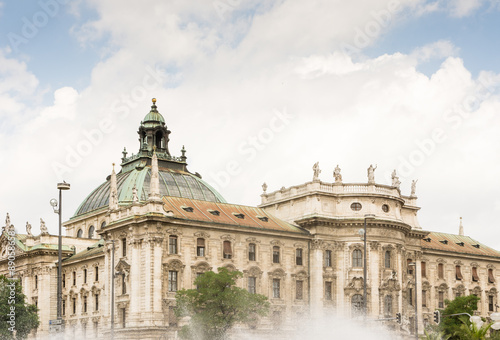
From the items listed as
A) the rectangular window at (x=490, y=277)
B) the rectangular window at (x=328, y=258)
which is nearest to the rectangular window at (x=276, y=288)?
the rectangular window at (x=328, y=258)

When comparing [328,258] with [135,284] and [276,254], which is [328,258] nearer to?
[276,254]

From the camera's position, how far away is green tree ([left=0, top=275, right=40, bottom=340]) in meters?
88.8

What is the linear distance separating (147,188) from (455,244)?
44649 mm

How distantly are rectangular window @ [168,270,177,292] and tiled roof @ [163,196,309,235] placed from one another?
597 cm

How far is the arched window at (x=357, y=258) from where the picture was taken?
98.0 metres

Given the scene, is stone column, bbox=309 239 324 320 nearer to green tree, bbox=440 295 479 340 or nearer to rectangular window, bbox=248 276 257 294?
rectangular window, bbox=248 276 257 294

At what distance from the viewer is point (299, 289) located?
97.1 meters

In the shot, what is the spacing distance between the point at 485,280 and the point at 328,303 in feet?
113

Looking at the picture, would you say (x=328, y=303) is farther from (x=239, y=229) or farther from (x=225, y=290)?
(x=225, y=290)

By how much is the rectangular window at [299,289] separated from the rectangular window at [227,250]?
9.81 meters

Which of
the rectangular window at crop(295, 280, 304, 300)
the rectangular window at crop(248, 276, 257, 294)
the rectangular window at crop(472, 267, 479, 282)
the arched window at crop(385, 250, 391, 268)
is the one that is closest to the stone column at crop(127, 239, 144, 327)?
the rectangular window at crop(248, 276, 257, 294)

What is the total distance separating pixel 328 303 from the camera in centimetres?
9669

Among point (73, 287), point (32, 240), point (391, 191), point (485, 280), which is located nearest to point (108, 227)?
point (73, 287)

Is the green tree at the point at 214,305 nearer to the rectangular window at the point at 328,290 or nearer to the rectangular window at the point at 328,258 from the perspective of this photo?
the rectangular window at the point at 328,290
